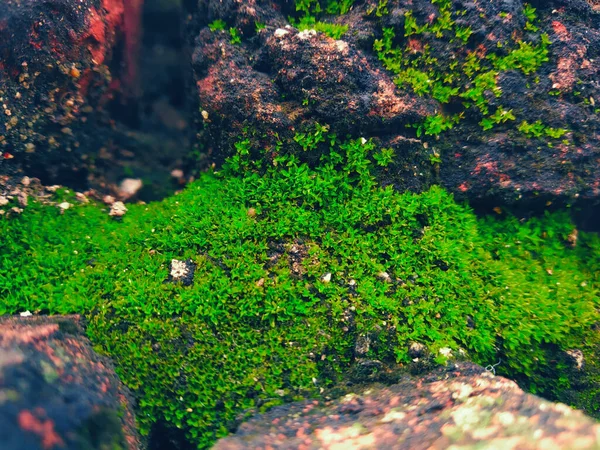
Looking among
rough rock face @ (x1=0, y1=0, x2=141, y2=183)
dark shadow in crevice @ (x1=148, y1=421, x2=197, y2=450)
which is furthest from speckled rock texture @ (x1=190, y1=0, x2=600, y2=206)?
dark shadow in crevice @ (x1=148, y1=421, x2=197, y2=450)

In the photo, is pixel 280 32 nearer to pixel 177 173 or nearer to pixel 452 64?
pixel 452 64

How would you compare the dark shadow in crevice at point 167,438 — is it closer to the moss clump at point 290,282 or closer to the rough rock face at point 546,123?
the moss clump at point 290,282

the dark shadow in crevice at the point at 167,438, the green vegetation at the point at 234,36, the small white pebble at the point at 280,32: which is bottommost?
the dark shadow in crevice at the point at 167,438

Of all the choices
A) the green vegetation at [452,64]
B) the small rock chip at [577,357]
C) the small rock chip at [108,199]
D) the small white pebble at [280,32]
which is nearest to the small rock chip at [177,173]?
the small rock chip at [108,199]

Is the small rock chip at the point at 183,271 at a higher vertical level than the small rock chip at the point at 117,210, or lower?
lower

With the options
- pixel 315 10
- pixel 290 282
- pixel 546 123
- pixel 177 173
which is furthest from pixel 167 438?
pixel 546 123
